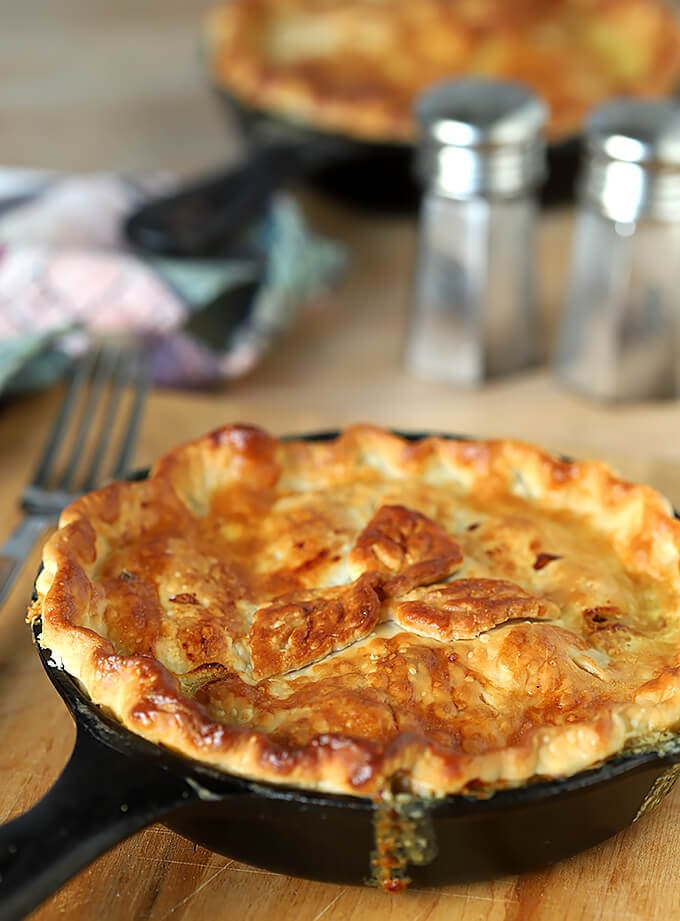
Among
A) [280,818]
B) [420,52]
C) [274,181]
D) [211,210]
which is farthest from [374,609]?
[420,52]

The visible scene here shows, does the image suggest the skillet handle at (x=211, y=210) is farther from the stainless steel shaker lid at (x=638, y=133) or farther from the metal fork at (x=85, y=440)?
the stainless steel shaker lid at (x=638, y=133)

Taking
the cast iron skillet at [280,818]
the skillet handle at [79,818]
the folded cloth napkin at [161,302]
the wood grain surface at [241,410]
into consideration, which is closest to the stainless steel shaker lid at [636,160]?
the wood grain surface at [241,410]

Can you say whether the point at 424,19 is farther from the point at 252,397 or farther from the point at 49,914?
the point at 49,914

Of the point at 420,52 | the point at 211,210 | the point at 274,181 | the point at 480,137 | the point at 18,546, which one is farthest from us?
the point at 420,52

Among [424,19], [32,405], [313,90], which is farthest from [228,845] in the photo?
[424,19]

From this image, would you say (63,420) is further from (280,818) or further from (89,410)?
(280,818)

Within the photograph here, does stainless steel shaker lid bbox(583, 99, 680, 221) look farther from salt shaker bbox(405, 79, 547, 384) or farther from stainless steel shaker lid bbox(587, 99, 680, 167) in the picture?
salt shaker bbox(405, 79, 547, 384)

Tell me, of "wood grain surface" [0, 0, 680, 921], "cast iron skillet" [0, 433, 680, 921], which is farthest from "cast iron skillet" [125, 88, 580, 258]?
"cast iron skillet" [0, 433, 680, 921]
